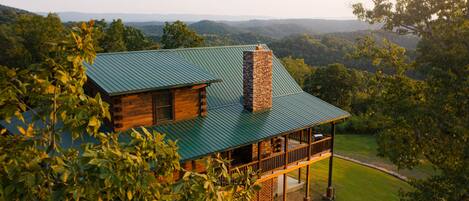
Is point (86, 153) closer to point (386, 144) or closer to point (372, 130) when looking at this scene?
point (386, 144)

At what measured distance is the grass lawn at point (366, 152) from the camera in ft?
98.5

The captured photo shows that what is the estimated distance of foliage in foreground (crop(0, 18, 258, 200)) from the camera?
464cm

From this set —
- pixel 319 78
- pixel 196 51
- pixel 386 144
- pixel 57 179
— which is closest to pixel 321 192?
pixel 386 144

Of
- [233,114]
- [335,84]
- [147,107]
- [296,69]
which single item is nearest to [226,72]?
[233,114]

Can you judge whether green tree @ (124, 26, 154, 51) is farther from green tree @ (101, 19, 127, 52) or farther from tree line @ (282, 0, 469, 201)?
tree line @ (282, 0, 469, 201)

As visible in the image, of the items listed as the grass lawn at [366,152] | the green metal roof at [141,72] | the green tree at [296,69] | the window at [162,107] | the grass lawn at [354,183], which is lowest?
the grass lawn at [366,152]

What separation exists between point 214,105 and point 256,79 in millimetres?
2489

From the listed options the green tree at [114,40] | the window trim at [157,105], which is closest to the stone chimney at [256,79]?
the window trim at [157,105]

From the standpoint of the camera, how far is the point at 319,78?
51.0 metres

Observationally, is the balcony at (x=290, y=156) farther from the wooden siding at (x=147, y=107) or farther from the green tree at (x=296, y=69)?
the green tree at (x=296, y=69)

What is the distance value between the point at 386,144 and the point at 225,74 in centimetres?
911

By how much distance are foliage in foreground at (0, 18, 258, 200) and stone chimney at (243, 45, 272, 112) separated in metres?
14.2

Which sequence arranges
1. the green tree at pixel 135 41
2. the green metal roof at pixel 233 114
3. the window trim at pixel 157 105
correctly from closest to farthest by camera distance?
the green metal roof at pixel 233 114, the window trim at pixel 157 105, the green tree at pixel 135 41

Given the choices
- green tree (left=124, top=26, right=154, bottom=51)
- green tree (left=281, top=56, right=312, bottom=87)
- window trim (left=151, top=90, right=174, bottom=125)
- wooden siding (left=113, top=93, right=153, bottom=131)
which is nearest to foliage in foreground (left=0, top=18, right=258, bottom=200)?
wooden siding (left=113, top=93, right=153, bottom=131)
